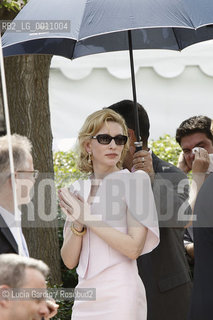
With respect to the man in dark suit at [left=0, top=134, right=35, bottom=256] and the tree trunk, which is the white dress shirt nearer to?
the man in dark suit at [left=0, top=134, right=35, bottom=256]

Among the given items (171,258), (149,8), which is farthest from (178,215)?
(149,8)

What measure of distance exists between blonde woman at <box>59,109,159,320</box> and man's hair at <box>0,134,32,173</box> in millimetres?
410

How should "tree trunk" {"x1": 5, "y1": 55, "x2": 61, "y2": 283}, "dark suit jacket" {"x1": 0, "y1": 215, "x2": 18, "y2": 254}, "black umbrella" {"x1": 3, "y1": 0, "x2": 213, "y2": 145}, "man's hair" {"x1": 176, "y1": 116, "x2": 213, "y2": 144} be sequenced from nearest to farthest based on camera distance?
"dark suit jacket" {"x1": 0, "y1": 215, "x2": 18, "y2": 254}, "black umbrella" {"x1": 3, "y1": 0, "x2": 213, "y2": 145}, "man's hair" {"x1": 176, "y1": 116, "x2": 213, "y2": 144}, "tree trunk" {"x1": 5, "y1": 55, "x2": 61, "y2": 283}

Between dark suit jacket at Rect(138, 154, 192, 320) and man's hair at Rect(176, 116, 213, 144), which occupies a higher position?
man's hair at Rect(176, 116, 213, 144)

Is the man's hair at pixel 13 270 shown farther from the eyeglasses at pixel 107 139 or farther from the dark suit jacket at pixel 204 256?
the eyeglasses at pixel 107 139

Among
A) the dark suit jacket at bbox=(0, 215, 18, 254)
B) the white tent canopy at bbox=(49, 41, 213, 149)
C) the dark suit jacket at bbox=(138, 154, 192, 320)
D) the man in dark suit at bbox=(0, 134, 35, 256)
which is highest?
the white tent canopy at bbox=(49, 41, 213, 149)

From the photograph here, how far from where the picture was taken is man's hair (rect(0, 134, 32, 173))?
9.93 feet

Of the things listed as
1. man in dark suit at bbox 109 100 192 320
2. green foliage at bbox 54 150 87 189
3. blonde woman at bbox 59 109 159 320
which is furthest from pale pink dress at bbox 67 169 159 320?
green foliage at bbox 54 150 87 189

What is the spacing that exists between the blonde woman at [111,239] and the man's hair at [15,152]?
41 centimetres

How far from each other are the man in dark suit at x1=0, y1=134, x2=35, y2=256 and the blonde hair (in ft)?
2.03

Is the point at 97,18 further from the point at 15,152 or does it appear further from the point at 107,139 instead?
the point at 15,152

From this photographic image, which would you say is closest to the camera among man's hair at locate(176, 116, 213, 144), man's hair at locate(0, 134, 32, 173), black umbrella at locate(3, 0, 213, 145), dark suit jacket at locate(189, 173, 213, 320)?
man's hair at locate(0, 134, 32, 173)

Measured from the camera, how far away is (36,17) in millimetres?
3934

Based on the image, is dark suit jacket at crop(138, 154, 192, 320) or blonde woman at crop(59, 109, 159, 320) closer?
blonde woman at crop(59, 109, 159, 320)
